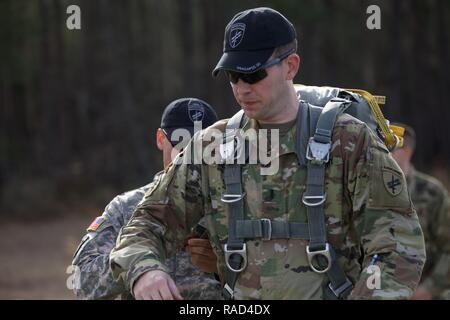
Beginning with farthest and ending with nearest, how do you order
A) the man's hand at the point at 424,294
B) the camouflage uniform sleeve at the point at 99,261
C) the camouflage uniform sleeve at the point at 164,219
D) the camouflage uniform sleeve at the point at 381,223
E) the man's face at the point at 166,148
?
the man's hand at the point at 424,294
the man's face at the point at 166,148
the camouflage uniform sleeve at the point at 99,261
the camouflage uniform sleeve at the point at 164,219
the camouflage uniform sleeve at the point at 381,223

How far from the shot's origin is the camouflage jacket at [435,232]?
25.3ft

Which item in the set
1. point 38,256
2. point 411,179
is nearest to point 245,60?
point 411,179

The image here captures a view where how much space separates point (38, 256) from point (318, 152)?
14636mm

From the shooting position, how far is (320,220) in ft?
11.7

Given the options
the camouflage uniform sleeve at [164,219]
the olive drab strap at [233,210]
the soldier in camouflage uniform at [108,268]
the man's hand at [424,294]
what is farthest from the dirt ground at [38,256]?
the olive drab strap at [233,210]

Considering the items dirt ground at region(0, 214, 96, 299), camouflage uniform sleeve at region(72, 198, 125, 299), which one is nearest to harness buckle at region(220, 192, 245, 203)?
camouflage uniform sleeve at region(72, 198, 125, 299)

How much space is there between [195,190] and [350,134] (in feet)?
2.26

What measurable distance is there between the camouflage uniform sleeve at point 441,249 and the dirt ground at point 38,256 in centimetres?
678

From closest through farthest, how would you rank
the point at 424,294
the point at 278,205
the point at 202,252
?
1. the point at 278,205
2. the point at 202,252
3. the point at 424,294

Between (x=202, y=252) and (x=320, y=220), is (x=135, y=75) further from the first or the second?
(x=320, y=220)

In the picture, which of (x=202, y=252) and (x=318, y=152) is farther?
(x=202, y=252)

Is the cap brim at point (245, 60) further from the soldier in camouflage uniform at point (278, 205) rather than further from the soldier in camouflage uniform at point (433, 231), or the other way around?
the soldier in camouflage uniform at point (433, 231)

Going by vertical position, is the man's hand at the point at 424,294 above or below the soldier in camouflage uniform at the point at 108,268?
below
